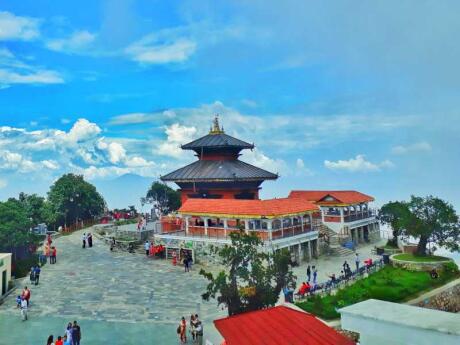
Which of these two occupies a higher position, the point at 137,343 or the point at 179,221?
the point at 179,221

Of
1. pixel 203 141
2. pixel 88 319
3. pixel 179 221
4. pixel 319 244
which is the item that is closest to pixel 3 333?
pixel 88 319

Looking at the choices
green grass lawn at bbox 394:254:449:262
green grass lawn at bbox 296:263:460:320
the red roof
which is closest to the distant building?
green grass lawn at bbox 394:254:449:262

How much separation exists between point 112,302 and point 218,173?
2029 cm

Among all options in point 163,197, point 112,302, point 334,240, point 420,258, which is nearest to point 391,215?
point 334,240

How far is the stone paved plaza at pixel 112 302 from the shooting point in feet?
61.3

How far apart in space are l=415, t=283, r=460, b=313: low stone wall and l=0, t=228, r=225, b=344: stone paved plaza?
459 inches

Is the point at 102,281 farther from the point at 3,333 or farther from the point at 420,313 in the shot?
the point at 420,313

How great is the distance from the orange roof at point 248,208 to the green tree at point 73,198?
22.9m

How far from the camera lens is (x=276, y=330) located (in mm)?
10883

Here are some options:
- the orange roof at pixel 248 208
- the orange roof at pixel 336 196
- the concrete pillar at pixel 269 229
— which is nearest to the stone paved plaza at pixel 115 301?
the concrete pillar at pixel 269 229

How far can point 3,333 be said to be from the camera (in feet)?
61.3

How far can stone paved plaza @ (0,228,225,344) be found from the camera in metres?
18.7

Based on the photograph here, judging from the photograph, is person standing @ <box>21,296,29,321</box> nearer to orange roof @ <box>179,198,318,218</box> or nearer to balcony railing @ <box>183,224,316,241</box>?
balcony railing @ <box>183,224,316,241</box>

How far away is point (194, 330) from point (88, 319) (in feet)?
18.3
